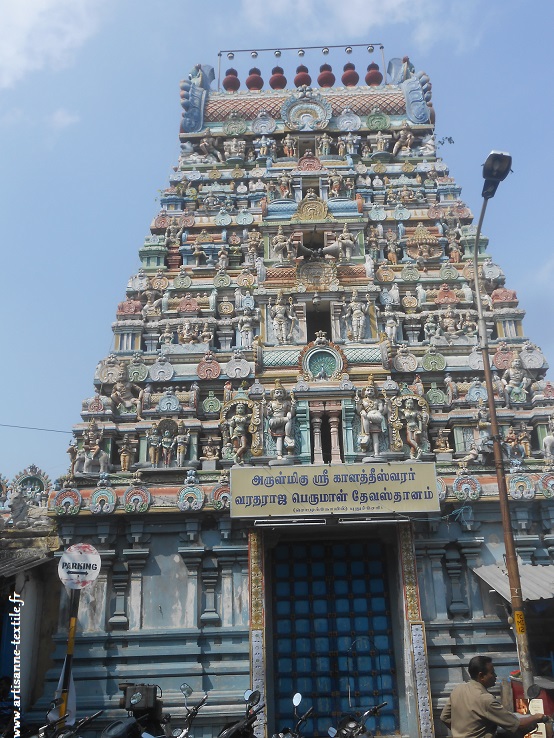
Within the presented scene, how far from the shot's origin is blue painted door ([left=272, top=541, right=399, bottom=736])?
54.4 feet

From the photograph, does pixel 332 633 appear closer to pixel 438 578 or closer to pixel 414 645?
pixel 414 645

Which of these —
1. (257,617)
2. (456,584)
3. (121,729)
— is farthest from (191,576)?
(121,729)

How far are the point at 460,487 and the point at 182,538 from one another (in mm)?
7066

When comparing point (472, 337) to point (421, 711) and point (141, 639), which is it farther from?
point (141, 639)

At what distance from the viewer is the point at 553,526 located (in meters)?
17.2

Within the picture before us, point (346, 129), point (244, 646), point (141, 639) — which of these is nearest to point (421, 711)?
point (244, 646)

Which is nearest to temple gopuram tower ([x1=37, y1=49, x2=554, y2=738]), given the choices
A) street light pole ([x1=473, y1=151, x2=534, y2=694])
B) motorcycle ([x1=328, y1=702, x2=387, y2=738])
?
street light pole ([x1=473, y1=151, x2=534, y2=694])

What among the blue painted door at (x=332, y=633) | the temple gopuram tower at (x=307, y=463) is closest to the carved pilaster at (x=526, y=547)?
the temple gopuram tower at (x=307, y=463)

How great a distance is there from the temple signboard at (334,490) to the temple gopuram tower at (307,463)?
0.17 feet

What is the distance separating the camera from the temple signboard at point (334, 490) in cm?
1614

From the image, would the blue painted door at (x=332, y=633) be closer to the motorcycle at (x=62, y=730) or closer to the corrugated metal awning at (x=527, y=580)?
the corrugated metal awning at (x=527, y=580)

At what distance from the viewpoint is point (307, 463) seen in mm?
18531

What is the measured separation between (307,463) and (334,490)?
A: 2365 mm

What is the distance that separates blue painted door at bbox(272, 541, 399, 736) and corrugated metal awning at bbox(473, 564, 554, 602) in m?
2.69
